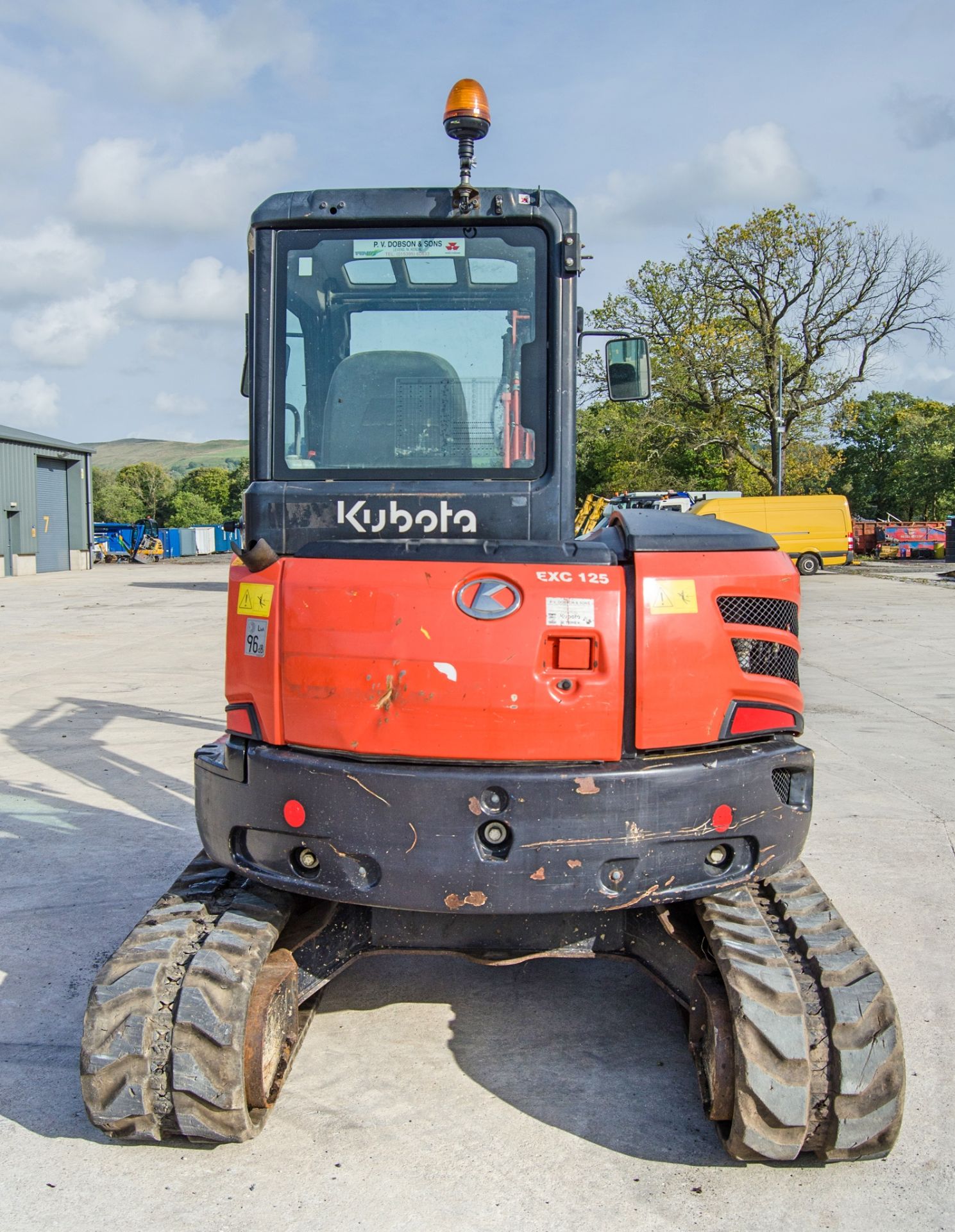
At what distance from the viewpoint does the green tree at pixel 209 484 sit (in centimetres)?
10675

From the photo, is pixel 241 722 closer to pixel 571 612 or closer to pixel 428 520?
pixel 428 520

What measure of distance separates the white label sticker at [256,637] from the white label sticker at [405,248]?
1.31 meters

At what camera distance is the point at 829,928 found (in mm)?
3543

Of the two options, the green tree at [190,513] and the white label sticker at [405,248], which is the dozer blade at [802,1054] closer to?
Answer: the white label sticker at [405,248]

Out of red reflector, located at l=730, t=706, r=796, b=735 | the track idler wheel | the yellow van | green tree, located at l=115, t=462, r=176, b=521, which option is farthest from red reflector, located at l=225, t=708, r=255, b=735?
green tree, located at l=115, t=462, r=176, b=521

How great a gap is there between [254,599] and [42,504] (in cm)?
4341

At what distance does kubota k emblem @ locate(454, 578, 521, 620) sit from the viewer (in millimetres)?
3213

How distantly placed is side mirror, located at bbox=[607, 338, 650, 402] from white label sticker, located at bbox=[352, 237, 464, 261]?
702 mm

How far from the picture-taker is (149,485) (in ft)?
329

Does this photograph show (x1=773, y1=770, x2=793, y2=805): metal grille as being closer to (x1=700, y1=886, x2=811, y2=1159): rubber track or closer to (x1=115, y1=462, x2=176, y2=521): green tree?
(x1=700, y1=886, x2=811, y2=1159): rubber track

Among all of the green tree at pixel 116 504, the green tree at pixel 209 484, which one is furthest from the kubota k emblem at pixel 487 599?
the green tree at pixel 209 484

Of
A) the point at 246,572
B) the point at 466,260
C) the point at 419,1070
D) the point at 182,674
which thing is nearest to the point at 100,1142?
the point at 419,1070

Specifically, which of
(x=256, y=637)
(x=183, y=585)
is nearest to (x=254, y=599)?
(x=256, y=637)

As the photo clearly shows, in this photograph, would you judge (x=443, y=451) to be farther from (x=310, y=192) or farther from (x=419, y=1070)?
(x=419, y=1070)
